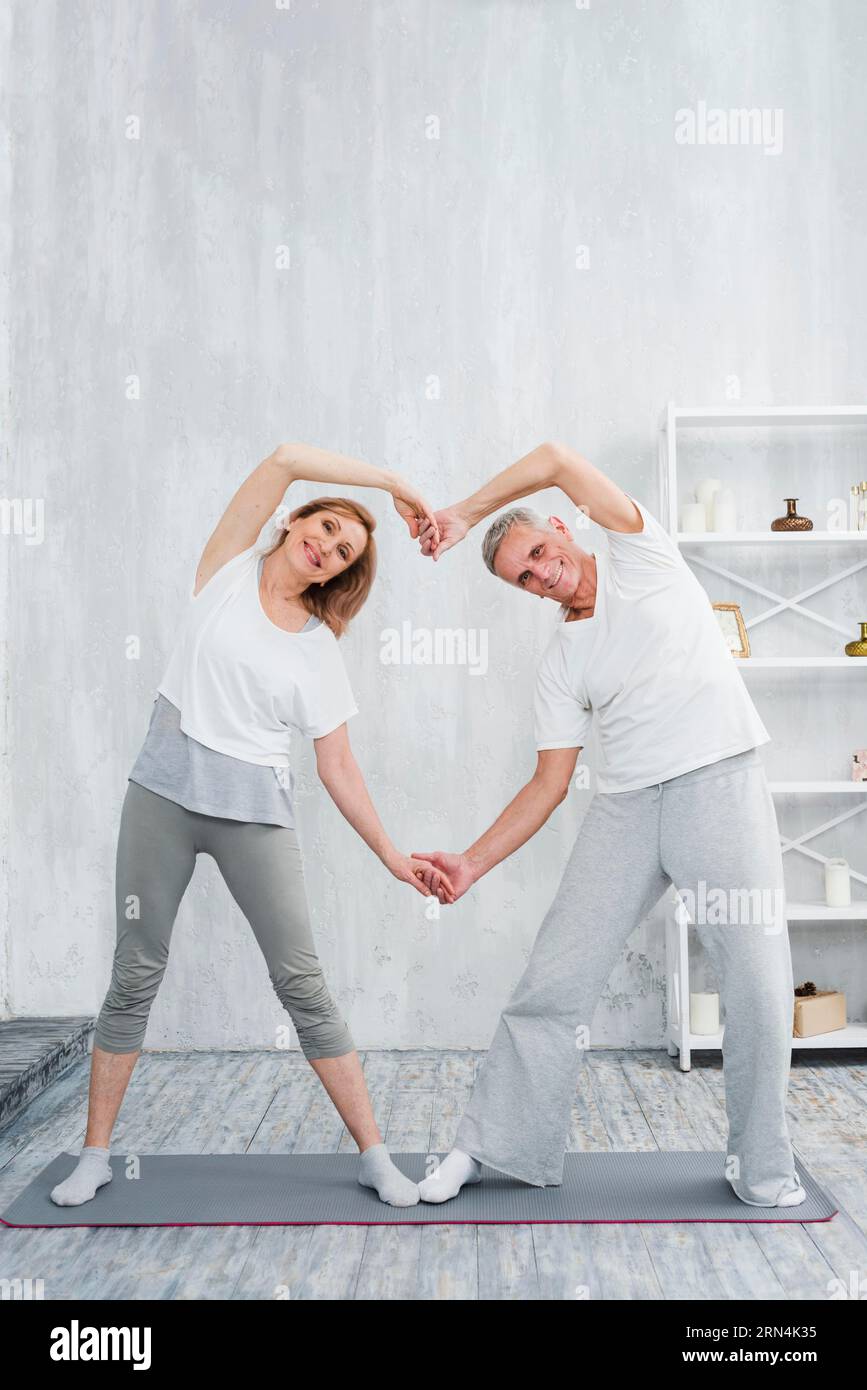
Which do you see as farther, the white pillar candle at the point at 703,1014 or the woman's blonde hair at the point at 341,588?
the white pillar candle at the point at 703,1014

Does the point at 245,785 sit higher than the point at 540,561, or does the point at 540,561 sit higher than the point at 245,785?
the point at 540,561

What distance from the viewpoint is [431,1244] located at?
209 cm

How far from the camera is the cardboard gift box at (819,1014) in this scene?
335 cm

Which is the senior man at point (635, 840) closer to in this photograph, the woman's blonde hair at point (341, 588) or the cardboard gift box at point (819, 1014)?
the woman's blonde hair at point (341, 588)

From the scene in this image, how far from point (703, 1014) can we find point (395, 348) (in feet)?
7.14

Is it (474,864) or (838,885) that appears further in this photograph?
(838,885)

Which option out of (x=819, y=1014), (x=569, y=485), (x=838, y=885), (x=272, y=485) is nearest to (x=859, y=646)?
(x=838, y=885)

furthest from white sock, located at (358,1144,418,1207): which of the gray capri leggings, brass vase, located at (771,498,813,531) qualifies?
brass vase, located at (771,498,813,531)

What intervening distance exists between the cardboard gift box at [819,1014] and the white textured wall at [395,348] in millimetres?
165

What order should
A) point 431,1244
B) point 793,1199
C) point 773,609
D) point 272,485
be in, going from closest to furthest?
point 431,1244 → point 793,1199 → point 272,485 → point 773,609

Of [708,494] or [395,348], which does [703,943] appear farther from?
[395,348]

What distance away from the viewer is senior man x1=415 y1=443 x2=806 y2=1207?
7.30 ft

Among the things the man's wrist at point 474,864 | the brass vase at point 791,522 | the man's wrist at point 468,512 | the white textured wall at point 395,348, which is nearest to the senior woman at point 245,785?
the man's wrist at point 468,512

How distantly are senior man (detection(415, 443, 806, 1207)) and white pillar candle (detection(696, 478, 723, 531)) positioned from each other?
1.13 m
